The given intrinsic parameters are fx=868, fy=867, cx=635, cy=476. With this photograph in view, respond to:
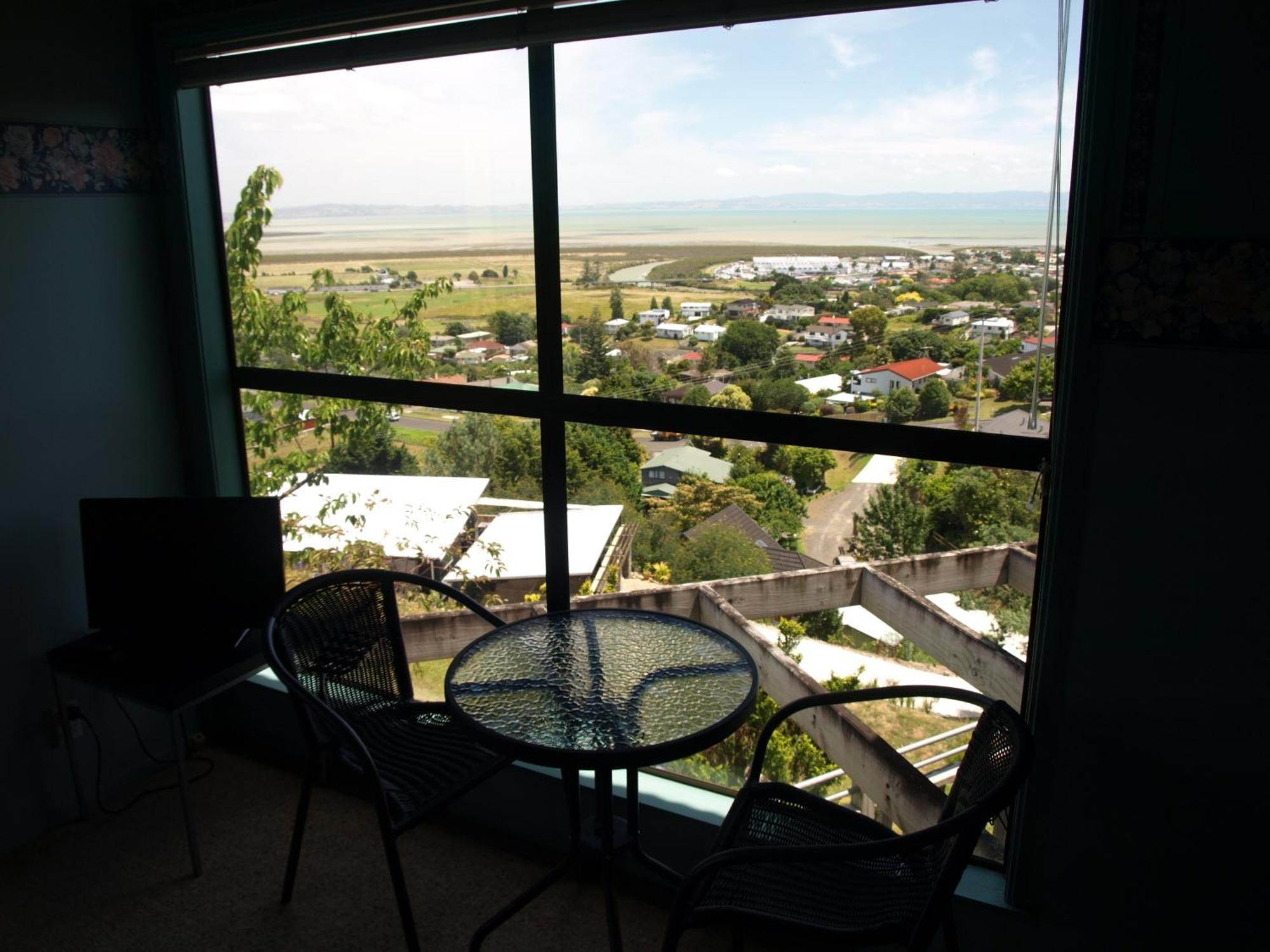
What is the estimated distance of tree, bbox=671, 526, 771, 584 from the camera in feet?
7.19

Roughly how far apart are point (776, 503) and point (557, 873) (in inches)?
42.7

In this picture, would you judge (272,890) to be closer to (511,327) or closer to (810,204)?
(511,327)

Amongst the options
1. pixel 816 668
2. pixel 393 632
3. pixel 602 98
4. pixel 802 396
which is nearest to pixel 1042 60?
pixel 802 396

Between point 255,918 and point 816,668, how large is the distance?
64.1 inches

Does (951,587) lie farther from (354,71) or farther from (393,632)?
(354,71)

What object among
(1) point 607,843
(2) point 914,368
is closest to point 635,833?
(1) point 607,843

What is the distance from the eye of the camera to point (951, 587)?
1966mm

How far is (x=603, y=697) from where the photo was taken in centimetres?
189

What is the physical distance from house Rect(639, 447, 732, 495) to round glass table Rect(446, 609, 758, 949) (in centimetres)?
33

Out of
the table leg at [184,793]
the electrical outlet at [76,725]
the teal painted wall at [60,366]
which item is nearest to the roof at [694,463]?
the table leg at [184,793]

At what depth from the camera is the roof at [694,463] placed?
85.3 inches

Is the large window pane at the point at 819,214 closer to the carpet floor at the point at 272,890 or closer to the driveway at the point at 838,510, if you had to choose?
the driveway at the point at 838,510

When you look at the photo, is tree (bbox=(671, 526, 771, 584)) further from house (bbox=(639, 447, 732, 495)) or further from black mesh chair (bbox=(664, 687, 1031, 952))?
black mesh chair (bbox=(664, 687, 1031, 952))

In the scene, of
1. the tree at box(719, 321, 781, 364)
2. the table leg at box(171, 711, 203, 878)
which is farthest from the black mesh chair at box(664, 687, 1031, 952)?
the table leg at box(171, 711, 203, 878)
